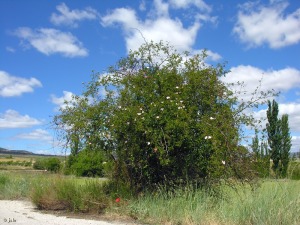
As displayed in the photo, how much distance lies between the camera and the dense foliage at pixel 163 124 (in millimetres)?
11484

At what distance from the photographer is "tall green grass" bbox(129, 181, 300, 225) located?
896 cm

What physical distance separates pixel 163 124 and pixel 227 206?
2853mm

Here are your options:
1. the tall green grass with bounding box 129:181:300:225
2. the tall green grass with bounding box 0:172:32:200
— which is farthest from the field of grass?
the tall green grass with bounding box 0:172:32:200

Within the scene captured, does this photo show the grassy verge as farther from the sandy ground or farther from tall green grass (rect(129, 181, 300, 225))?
the sandy ground

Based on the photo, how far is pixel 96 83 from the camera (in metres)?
13.6

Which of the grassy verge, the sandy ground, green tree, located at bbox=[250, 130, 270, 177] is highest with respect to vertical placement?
green tree, located at bbox=[250, 130, 270, 177]

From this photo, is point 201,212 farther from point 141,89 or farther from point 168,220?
point 141,89

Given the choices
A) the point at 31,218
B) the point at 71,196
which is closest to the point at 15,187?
the point at 71,196

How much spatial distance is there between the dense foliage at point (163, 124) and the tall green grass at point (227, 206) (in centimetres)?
80

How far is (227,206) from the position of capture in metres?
10.1

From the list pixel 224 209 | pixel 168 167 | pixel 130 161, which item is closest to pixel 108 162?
pixel 130 161

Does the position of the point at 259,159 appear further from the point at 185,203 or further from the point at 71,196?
the point at 71,196

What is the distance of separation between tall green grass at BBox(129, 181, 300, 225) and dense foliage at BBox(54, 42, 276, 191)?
796mm

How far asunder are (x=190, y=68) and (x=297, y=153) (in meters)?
4.30
